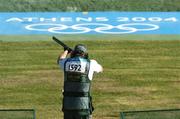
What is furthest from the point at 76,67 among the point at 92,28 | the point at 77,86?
the point at 92,28

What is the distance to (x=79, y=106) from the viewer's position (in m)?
10.2

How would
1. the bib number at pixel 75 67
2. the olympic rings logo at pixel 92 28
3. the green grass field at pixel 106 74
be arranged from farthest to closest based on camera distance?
1. the olympic rings logo at pixel 92 28
2. the green grass field at pixel 106 74
3. the bib number at pixel 75 67

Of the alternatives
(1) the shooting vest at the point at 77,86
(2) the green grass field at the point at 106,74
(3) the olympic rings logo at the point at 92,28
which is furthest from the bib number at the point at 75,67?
(3) the olympic rings logo at the point at 92,28

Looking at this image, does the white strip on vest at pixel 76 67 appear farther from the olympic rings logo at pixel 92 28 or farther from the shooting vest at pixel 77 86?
→ the olympic rings logo at pixel 92 28

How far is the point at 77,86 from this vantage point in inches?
402

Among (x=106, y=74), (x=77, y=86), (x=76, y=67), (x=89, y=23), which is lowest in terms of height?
(x=106, y=74)

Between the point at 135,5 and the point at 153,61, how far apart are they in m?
7.99

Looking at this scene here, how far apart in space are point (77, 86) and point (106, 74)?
30.3 feet

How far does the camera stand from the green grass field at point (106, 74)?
15688 millimetres

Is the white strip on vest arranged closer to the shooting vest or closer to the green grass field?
the shooting vest

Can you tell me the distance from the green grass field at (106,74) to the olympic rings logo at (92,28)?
0.79 meters

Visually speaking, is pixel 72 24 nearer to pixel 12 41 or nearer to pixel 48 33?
pixel 48 33

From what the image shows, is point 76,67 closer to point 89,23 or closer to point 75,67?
point 75,67

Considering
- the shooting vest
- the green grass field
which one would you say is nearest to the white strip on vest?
the shooting vest
